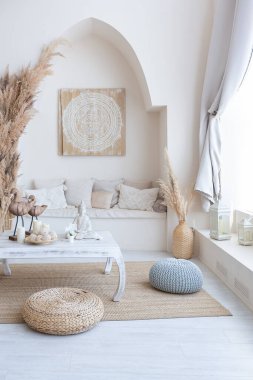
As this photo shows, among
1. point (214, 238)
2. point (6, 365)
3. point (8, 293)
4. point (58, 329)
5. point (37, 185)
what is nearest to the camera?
point (6, 365)

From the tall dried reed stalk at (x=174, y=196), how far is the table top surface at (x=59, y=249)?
1.66 meters

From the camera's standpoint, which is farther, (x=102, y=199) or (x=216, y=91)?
(x=102, y=199)

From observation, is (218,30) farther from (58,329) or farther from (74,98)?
(58,329)

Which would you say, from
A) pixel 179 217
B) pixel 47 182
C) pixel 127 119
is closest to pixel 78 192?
pixel 47 182

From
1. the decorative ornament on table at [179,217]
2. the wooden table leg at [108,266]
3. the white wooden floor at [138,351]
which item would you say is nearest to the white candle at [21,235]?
the white wooden floor at [138,351]

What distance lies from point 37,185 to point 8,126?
1082 millimetres

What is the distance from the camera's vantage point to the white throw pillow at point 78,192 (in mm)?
5211

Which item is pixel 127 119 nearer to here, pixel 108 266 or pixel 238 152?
pixel 238 152

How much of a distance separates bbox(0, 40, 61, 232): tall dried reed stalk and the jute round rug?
127 centimetres

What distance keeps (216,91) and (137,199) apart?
1.68 m

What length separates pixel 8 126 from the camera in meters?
4.55

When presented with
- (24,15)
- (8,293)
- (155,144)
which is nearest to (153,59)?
(155,144)

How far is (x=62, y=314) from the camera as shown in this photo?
242cm

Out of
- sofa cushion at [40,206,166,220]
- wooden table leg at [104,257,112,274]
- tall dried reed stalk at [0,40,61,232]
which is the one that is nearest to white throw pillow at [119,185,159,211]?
sofa cushion at [40,206,166,220]
